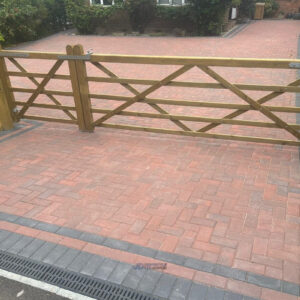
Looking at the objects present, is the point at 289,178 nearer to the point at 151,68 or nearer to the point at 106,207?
the point at 106,207

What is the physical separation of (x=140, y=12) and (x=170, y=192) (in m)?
18.0

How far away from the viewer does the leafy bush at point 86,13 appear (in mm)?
20281

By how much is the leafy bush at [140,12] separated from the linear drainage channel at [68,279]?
1883 cm

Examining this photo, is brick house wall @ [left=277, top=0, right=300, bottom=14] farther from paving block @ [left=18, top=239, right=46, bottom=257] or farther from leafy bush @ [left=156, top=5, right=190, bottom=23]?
paving block @ [left=18, top=239, right=46, bottom=257]

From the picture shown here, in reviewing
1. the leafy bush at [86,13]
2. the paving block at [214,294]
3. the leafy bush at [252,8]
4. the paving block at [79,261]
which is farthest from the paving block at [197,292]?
the leafy bush at [252,8]

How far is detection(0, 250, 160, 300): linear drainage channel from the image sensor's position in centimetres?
290

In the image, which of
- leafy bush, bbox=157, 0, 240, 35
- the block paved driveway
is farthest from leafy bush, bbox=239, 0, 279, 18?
the block paved driveway

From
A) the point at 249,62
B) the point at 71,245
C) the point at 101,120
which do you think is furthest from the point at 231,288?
the point at 101,120

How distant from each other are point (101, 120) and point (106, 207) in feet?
8.11

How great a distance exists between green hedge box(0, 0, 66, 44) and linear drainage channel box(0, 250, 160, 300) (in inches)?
597

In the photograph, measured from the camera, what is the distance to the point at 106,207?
160 inches

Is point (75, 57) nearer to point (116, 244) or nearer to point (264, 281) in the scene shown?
point (116, 244)

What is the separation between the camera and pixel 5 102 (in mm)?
6473

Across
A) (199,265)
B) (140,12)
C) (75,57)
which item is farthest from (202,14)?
(199,265)
